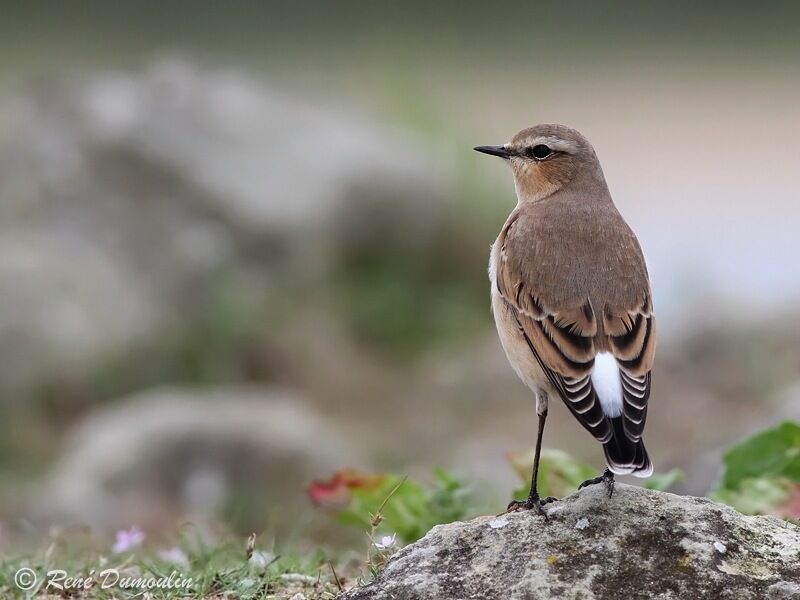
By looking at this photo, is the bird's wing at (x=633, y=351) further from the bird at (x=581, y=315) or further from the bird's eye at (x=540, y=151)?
the bird's eye at (x=540, y=151)

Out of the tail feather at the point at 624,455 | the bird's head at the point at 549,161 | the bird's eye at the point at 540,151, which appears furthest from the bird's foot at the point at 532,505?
the bird's eye at the point at 540,151

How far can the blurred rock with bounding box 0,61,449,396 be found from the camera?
12.4m

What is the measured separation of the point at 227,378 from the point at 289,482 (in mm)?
2805

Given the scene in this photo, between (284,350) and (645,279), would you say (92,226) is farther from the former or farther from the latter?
(645,279)

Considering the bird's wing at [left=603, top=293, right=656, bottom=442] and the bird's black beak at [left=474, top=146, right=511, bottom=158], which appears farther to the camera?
the bird's black beak at [left=474, top=146, right=511, bottom=158]

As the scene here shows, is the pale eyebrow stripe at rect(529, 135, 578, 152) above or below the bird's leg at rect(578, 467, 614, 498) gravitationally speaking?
above

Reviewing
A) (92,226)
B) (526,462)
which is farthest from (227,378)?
(526,462)

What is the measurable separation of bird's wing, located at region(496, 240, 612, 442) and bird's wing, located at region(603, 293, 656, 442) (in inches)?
3.0

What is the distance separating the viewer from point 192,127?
14.2 meters

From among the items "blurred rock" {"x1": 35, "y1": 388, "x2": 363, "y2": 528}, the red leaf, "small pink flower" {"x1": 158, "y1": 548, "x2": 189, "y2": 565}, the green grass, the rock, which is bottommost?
the rock

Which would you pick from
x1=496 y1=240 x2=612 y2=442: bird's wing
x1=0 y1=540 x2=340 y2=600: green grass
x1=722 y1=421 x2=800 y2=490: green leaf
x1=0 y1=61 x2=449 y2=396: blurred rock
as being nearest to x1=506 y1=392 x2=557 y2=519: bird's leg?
x1=496 y1=240 x2=612 y2=442: bird's wing

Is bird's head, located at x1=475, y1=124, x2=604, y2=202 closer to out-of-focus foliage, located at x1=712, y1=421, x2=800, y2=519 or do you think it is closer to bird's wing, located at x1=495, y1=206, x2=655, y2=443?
bird's wing, located at x1=495, y1=206, x2=655, y2=443

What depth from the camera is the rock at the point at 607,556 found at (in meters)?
4.35

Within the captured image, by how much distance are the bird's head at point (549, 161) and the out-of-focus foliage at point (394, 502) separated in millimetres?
1470
